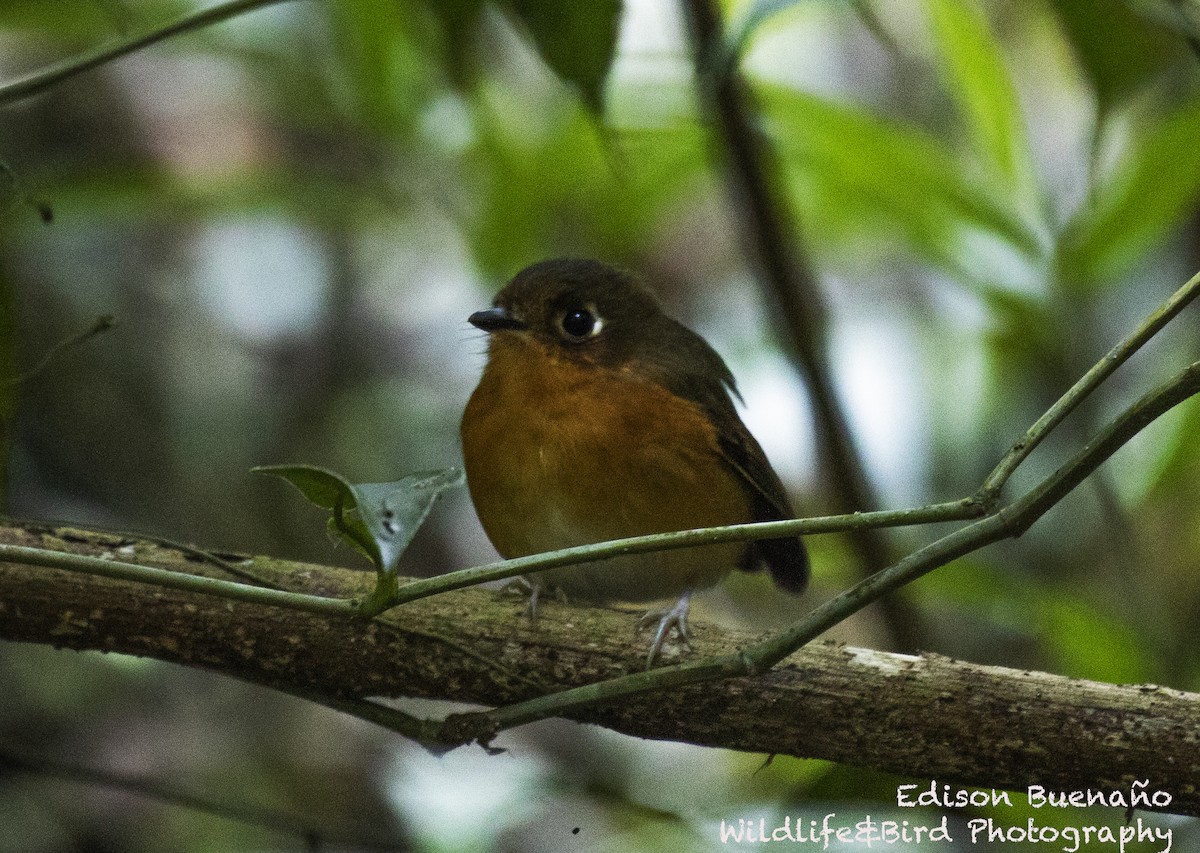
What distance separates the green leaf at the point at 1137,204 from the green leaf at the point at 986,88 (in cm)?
23

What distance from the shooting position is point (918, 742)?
2.27m

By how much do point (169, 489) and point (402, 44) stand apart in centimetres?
224

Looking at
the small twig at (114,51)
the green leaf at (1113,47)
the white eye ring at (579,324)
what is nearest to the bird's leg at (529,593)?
the white eye ring at (579,324)

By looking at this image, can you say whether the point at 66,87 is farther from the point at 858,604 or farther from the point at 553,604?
the point at 858,604

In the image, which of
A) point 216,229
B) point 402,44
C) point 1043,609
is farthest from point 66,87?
point 1043,609

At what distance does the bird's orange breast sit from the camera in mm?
3271

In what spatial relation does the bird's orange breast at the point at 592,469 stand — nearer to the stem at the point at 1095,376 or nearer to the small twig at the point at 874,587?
the small twig at the point at 874,587

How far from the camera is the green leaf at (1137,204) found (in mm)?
3062

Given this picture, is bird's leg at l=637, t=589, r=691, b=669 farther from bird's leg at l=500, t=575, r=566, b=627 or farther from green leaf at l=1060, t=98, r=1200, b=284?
green leaf at l=1060, t=98, r=1200, b=284

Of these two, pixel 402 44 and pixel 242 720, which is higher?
pixel 402 44

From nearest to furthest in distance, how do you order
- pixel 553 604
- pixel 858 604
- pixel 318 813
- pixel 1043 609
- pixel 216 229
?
pixel 858 604
pixel 553 604
pixel 1043 609
pixel 318 813
pixel 216 229

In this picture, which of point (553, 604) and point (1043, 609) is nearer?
point (553, 604)

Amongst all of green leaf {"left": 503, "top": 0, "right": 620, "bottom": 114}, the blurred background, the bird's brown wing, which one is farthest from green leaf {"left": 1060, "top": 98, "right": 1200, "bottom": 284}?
green leaf {"left": 503, "top": 0, "right": 620, "bottom": 114}

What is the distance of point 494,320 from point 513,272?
0.57m
